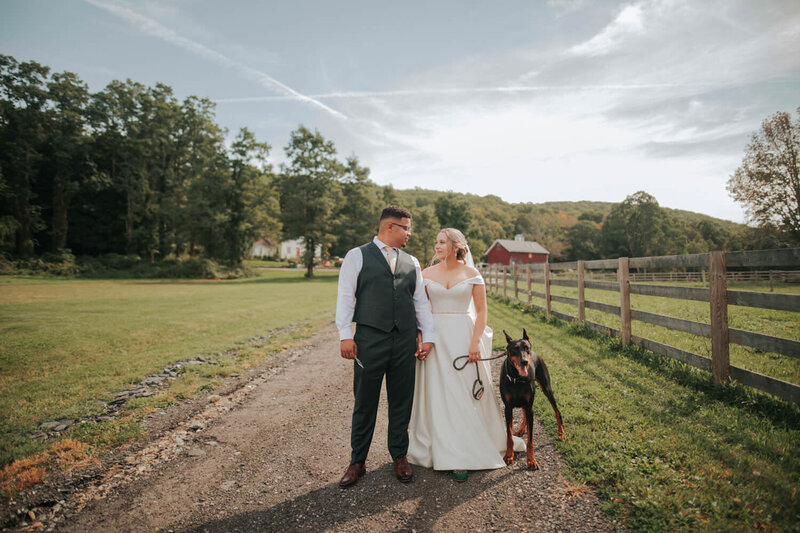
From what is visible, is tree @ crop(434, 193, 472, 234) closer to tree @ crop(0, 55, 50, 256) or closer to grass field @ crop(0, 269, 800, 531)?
tree @ crop(0, 55, 50, 256)

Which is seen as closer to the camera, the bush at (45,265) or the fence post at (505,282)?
the fence post at (505,282)

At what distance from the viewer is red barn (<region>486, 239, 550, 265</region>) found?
6194cm

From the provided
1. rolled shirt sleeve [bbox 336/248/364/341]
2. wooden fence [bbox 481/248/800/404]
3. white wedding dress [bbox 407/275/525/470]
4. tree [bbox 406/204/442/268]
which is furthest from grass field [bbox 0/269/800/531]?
tree [bbox 406/204/442/268]

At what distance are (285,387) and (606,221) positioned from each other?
70.3 m

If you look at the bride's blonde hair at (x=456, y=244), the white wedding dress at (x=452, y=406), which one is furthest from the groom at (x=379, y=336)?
the bride's blonde hair at (x=456, y=244)

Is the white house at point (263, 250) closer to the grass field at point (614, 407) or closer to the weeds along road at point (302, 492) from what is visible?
the grass field at point (614, 407)

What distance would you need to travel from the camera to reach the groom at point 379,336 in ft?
9.75

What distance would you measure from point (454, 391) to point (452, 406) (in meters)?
0.14

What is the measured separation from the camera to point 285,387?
18.3ft

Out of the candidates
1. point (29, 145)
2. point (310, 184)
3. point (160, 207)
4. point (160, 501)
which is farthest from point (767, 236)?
point (29, 145)

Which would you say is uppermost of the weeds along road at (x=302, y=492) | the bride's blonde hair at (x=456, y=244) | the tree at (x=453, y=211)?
the tree at (x=453, y=211)

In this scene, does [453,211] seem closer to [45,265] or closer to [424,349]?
[45,265]

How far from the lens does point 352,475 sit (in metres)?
2.91

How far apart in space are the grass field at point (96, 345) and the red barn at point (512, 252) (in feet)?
172
